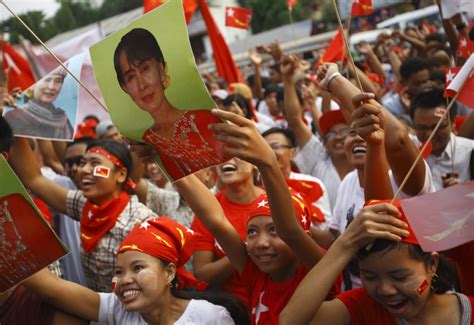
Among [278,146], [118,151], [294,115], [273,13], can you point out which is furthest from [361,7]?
[273,13]

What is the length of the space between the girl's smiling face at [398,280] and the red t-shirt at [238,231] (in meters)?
1.04

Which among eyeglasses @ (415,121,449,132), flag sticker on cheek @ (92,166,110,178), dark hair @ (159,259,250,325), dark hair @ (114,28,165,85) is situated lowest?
dark hair @ (159,259,250,325)

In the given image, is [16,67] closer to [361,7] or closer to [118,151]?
[118,151]

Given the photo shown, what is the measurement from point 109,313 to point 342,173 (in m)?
2.35

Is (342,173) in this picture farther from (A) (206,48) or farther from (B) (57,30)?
(B) (57,30)

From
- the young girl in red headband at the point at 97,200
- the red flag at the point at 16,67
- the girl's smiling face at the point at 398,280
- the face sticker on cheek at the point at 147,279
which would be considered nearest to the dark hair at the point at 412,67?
the young girl in red headband at the point at 97,200

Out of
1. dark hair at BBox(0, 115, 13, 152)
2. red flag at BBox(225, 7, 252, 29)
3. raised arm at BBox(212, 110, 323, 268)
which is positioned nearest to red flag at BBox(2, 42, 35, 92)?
red flag at BBox(225, 7, 252, 29)

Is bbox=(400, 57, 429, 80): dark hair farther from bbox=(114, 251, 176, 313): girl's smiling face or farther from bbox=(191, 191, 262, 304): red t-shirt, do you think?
bbox=(114, 251, 176, 313): girl's smiling face

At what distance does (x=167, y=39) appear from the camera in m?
2.20

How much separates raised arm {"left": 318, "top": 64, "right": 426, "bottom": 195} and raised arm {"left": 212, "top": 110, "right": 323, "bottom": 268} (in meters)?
0.49

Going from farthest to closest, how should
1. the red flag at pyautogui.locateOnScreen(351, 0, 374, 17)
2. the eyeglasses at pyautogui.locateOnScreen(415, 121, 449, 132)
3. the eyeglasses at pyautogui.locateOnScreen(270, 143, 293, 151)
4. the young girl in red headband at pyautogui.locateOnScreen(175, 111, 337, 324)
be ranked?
the red flag at pyautogui.locateOnScreen(351, 0, 374, 17), the eyeglasses at pyautogui.locateOnScreen(270, 143, 293, 151), the eyeglasses at pyautogui.locateOnScreen(415, 121, 449, 132), the young girl in red headband at pyautogui.locateOnScreen(175, 111, 337, 324)

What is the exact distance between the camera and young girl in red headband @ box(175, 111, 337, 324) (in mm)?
2607

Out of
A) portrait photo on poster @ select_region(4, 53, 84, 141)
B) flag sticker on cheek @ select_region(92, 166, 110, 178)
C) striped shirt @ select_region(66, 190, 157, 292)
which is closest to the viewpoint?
portrait photo on poster @ select_region(4, 53, 84, 141)

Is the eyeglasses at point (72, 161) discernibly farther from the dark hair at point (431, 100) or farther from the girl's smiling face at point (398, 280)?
the girl's smiling face at point (398, 280)
